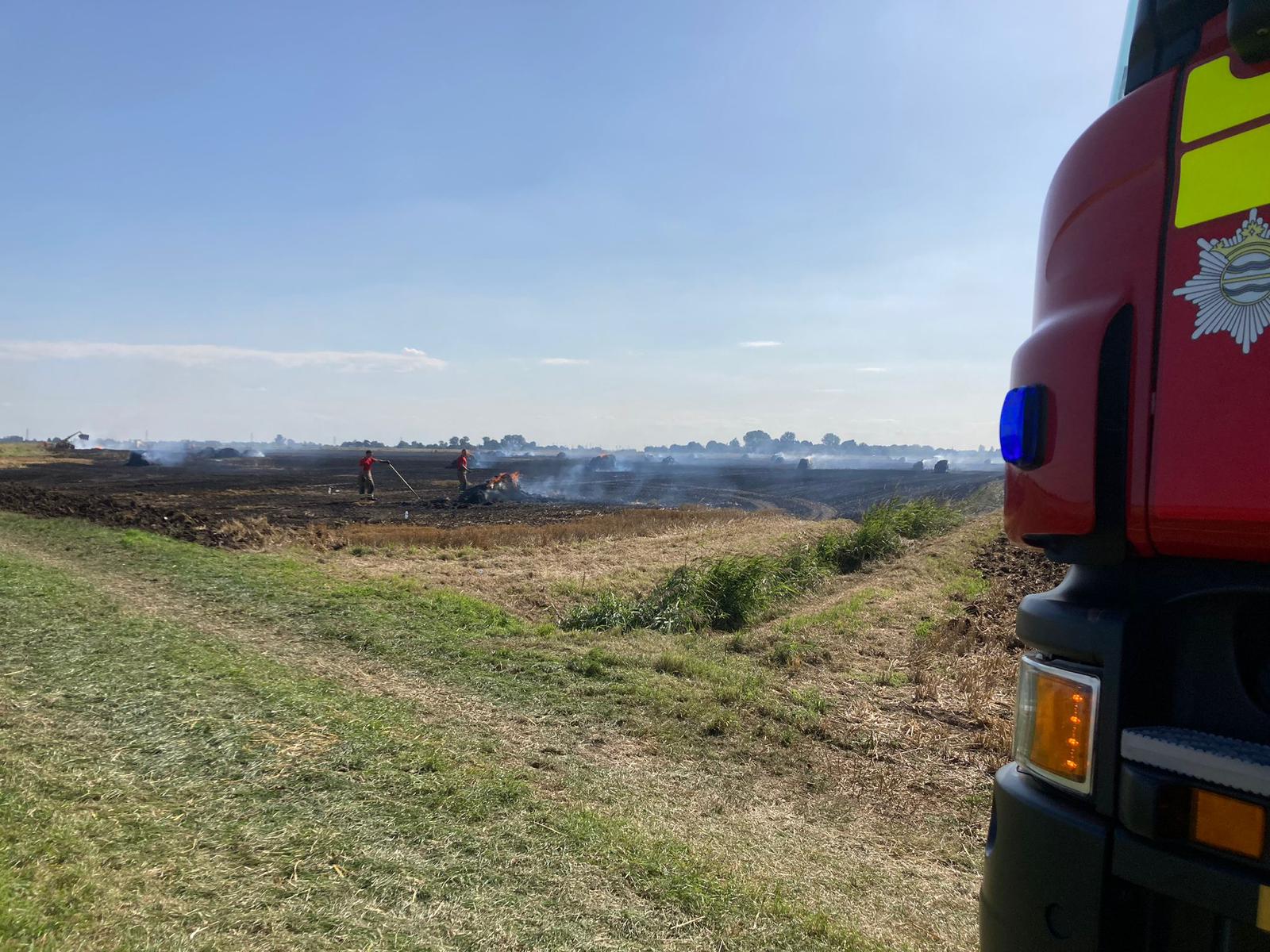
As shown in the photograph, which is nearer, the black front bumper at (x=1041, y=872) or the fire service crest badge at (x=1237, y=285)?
the fire service crest badge at (x=1237, y=285)

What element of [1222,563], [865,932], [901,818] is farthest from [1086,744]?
[901,818]

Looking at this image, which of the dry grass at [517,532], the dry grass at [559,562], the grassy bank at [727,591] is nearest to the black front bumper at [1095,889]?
the grassy bank at [727,591]

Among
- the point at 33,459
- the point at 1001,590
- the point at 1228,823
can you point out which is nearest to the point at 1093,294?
the point at 1228,823

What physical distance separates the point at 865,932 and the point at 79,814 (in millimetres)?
3629

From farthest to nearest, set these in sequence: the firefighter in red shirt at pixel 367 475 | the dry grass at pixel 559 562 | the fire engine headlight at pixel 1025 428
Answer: the firefighter in red shirt at pixel 367 475 → the dry grass at pixel 559 562 → the fire engine headlight at pixel 1025 428

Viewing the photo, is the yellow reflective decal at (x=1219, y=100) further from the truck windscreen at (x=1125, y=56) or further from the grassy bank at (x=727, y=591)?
the grassy bank at (x=727, y=591)

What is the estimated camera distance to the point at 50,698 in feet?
18.4

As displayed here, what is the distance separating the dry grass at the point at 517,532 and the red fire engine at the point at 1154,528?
55.5 feet

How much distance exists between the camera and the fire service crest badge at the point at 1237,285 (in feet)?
5.51

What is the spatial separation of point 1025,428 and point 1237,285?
0.60 meters

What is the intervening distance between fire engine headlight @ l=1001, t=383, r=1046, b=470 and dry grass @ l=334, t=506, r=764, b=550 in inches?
659

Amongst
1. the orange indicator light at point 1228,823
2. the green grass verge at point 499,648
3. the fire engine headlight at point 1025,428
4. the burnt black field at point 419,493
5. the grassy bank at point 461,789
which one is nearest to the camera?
the orange indicator light at point 1228,823

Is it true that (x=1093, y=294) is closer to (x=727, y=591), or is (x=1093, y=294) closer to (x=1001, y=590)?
(x=727, y=591)

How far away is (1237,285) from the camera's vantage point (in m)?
1.72
